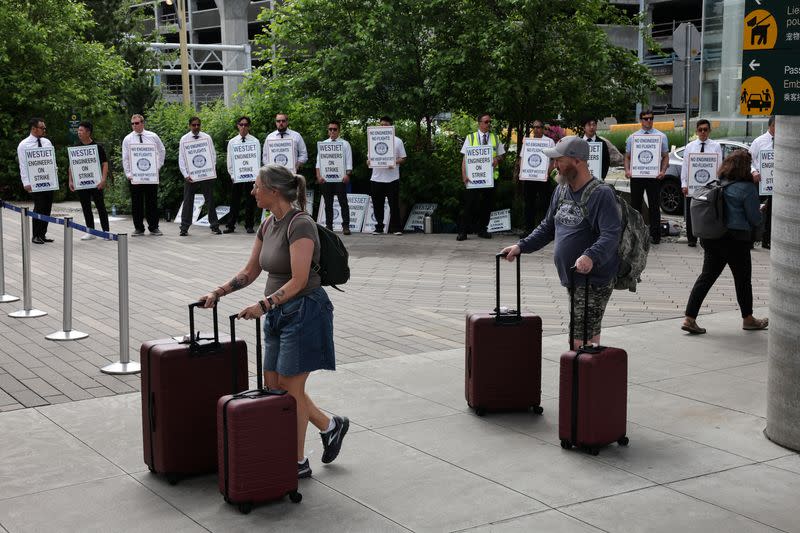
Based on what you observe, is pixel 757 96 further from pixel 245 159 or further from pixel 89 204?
pixel 89 204

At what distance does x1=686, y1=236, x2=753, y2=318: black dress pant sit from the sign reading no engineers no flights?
3.26 meters

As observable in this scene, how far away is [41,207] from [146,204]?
6.08ft

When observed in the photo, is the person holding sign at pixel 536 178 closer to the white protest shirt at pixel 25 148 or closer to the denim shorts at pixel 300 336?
the white protest shirt at pixel 25 148

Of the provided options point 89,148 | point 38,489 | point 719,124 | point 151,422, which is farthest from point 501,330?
point 719,124

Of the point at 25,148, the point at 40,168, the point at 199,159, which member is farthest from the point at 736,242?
the point at 25,148

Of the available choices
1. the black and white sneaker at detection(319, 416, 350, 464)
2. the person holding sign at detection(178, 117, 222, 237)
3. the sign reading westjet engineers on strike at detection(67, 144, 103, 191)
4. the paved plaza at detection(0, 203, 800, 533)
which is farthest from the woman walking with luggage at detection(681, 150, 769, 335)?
the sign reading westjet engineers on strike at detection(67, 144, 103, 191)

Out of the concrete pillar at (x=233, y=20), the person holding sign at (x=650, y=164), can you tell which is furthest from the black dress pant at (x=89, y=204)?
the concrete pillar at (x=233, y=20)

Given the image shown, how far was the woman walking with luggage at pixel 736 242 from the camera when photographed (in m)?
9.24

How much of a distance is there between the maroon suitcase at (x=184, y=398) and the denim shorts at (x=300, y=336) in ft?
0.75

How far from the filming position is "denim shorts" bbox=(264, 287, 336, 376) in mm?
5621

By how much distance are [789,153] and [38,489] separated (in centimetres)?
476

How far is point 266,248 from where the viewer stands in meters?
5.72

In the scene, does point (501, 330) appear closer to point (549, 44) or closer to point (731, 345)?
point (731, 345)

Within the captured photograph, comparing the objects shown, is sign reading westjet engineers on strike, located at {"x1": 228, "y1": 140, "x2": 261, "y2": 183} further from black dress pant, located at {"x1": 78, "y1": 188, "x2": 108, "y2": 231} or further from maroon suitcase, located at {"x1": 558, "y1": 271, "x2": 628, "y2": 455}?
maroon suitcase, located at {"x1": 558, "y1": 271, "x2": 628, "y2": 455}
